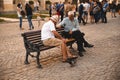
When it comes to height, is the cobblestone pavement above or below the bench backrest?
below

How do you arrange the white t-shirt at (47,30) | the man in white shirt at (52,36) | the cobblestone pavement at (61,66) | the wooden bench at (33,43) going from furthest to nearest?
the white t-shirt at (47,30)
the man in white shirt at (52,36)
the wooden bench at (33,43)
the cobblestone pavement at (61,66)

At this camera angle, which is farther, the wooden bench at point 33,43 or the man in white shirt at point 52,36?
the man in white shirt at point 52,36

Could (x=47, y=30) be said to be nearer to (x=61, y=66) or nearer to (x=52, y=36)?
(x=52, y=36)

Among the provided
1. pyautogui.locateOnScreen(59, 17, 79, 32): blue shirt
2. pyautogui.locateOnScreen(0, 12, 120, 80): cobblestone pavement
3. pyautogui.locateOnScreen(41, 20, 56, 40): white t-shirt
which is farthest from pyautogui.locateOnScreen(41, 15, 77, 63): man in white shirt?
pyautogui.locateOnScreen(59, 17, 79, 32): blue shirt

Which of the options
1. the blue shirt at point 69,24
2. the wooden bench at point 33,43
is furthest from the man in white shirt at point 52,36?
the blue shirt at point 69,24

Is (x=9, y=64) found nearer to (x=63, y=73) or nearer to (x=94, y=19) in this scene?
(x=63, y=73)

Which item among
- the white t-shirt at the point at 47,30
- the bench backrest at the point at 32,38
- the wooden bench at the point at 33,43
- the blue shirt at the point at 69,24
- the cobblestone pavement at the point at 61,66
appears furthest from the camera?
the blue shirt at the point at 69,24

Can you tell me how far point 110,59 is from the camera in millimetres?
9258

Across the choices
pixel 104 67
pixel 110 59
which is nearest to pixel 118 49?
pixel 110 59

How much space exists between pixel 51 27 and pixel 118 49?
3.33 metres

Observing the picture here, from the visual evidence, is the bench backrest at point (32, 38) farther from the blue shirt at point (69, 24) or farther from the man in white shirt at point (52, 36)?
the blue shirt at point (69, 24)

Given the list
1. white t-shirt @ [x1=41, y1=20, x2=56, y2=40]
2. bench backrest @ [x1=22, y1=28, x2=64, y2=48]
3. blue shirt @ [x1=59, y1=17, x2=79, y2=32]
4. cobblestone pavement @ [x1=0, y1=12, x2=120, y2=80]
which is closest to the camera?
cobblestone pavement @ [x1=0, y1=12, x2=120, y2=80]

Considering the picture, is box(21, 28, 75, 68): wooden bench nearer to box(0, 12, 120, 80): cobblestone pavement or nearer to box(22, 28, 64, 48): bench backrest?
box(22, 28, 64, 48): bench backrest

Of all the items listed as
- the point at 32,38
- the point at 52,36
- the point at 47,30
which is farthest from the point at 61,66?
the point at 32,38
